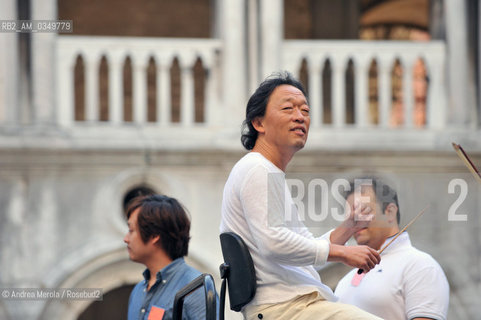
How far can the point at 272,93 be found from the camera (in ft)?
14.5

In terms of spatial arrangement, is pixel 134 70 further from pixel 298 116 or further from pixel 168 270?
pixel 298 116

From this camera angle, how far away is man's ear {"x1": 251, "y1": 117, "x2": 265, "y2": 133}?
440 centimetres

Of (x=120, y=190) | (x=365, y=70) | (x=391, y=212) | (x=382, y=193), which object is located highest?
(x=365, y=70)

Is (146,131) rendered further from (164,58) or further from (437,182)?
(437,182)

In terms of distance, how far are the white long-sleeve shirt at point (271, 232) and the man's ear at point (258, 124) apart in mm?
163

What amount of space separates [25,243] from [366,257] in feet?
22.0

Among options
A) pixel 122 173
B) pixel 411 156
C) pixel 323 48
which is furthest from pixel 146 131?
pixel 411 156

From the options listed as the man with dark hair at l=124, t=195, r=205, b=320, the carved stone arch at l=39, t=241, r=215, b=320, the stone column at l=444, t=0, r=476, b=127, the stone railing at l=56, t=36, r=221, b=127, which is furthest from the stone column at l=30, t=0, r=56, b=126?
the man with dark hair at l=124, t=195, r=205, b=320

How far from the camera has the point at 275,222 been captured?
4055mm

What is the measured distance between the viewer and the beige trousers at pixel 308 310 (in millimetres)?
4039

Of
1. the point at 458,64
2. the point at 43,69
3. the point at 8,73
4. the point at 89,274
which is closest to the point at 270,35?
the point at 458,64

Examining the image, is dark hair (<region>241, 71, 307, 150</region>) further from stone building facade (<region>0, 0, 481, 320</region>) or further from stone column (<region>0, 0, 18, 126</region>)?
stone column (<region>0, 0, 18, 126</region>)

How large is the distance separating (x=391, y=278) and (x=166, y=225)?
1222 millimetres

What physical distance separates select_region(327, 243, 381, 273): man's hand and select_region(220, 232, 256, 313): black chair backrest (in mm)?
331
